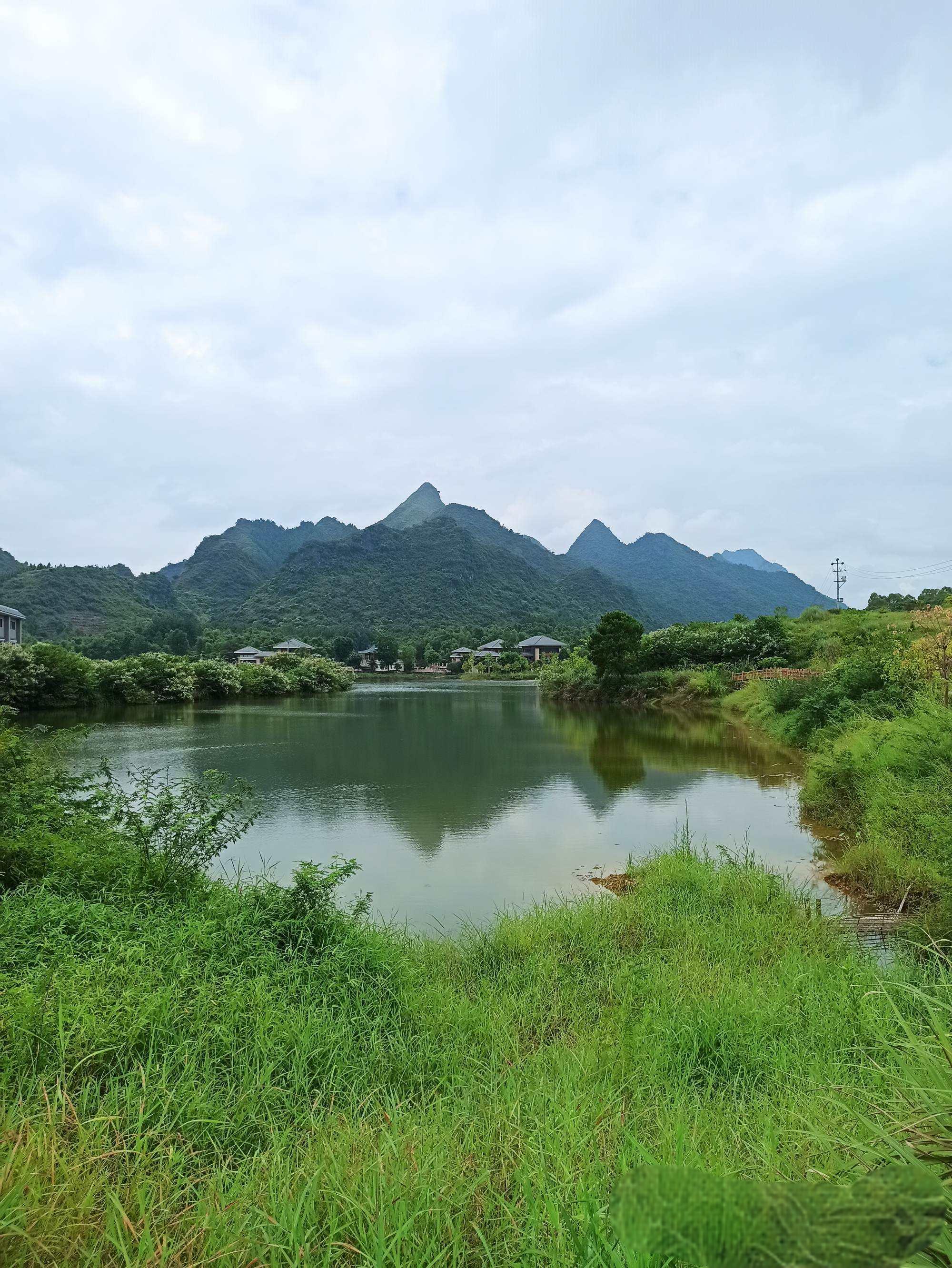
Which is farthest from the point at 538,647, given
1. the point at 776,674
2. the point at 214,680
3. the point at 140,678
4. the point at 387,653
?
the point at 776,674

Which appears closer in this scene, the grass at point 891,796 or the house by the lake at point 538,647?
the grass at point 891,796

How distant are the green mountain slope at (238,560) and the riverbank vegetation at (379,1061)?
70.4 metres

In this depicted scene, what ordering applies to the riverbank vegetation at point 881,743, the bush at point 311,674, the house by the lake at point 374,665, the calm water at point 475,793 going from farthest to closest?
1. the house by the lake at point 374,665
2. the bush at point 311,674
3. the calm water at point 475,793
4. the riverbank vegetation at point 881,743

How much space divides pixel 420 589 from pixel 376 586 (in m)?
4.80

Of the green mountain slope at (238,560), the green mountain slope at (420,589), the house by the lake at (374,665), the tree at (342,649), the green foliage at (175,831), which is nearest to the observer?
the green foliage at (175,831)

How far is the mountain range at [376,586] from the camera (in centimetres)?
5075

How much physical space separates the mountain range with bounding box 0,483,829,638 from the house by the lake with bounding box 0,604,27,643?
13504mm

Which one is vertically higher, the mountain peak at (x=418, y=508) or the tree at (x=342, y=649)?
the mountain peak at (x=418, y=508)

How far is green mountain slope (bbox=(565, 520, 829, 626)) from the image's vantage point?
10506 cm

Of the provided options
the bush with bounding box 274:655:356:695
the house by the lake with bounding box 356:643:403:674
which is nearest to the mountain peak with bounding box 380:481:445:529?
the house by the lake with bounding box 356:643:403:674

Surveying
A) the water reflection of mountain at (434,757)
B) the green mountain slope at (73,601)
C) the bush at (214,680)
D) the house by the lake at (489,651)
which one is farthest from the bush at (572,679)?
the green mountain slope at (73,601)

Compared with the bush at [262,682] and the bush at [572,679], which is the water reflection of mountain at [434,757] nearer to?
the bush at [572,679]

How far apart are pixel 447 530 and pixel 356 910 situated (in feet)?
279

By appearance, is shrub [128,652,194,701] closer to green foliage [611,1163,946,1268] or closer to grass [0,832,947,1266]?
grass [0,832,947,1266]
